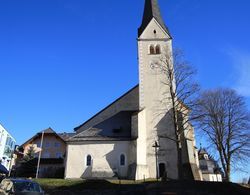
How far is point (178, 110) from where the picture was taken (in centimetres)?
2948

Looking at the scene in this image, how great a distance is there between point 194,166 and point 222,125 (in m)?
6.07

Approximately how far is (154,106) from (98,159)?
30.2 feet

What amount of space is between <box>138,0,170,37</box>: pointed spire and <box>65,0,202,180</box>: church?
3.84 metres

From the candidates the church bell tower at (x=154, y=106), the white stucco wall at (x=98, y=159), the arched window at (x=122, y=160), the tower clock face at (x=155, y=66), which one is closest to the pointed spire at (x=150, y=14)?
the church bell tower at (x=154, y=106)

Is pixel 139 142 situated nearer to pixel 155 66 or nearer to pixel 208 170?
pixel 155 66

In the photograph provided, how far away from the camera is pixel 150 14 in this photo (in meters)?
38.8

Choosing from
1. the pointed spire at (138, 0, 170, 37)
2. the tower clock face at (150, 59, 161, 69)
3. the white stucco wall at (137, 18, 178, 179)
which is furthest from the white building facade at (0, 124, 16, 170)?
the pointed spire at (138, 0, 170, 37)

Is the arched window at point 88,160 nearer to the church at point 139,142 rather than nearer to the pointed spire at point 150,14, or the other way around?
the church at point 139,142

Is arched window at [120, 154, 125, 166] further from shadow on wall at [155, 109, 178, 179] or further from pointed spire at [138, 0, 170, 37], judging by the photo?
pointed spire at [138, 0, 170, 37]

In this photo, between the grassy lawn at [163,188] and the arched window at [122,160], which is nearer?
the grassy lawn at [163,188]

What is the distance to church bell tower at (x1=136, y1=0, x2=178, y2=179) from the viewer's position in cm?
3041

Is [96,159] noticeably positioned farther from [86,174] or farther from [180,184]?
[180,184]

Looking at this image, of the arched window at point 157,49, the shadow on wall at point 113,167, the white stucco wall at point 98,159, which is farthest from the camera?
the arched window at point 157,49

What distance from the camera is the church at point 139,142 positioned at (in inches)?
1176
